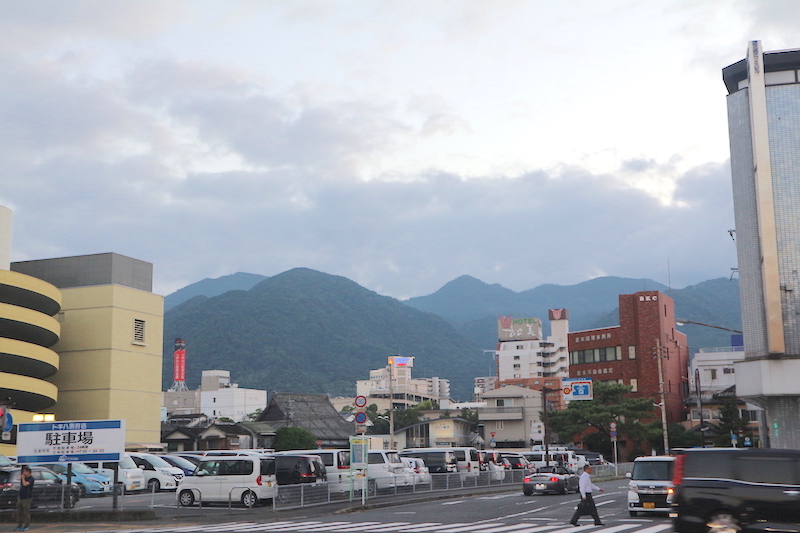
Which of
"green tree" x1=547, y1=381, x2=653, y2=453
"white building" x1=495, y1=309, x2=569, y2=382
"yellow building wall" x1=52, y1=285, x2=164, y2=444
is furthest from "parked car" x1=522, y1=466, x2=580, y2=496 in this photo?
→ "white building" x1=495, y1=309, x2=569, y2=382

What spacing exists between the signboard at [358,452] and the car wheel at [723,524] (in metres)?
17.5

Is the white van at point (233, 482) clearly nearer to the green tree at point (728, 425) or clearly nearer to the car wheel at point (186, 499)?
the car wheel at point (186, 499)

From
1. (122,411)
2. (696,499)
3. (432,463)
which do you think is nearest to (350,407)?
(122,411)

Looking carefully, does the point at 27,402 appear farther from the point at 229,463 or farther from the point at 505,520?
the point at 505,520

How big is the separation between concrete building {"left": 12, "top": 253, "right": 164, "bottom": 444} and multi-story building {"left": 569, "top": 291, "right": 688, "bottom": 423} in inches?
1909

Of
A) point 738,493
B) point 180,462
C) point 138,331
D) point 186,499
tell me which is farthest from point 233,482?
point 138,331

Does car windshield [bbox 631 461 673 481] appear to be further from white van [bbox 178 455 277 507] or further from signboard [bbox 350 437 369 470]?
white van [bbox 178 455 277 507]

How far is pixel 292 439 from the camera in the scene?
78438 millimetres

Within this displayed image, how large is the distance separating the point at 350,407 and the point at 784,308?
161 m

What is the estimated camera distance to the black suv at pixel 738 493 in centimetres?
1513

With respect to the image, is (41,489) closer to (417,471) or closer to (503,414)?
(417,471)

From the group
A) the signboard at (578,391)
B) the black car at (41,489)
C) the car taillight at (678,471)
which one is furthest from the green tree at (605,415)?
the car taillight at (678,471)

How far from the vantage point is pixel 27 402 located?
66312 mm

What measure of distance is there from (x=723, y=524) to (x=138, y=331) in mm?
67981
